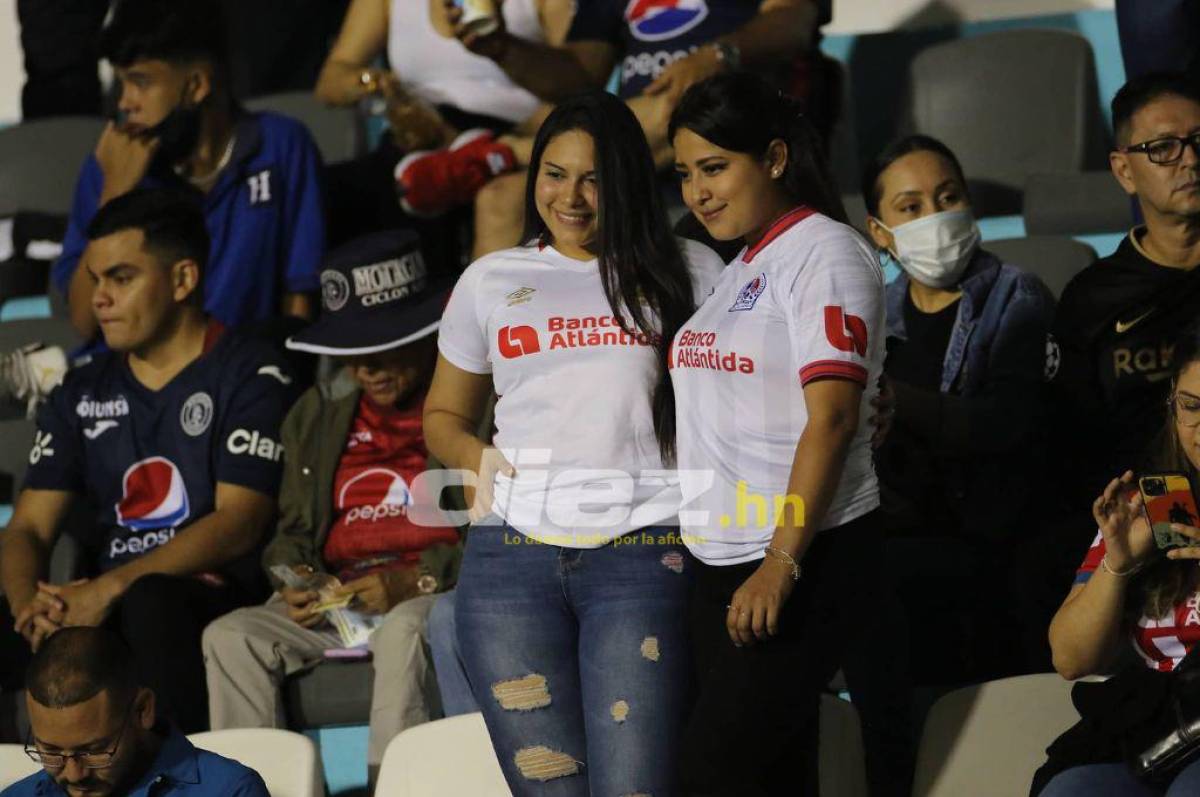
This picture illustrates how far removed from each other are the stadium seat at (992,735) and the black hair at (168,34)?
2.73 meters

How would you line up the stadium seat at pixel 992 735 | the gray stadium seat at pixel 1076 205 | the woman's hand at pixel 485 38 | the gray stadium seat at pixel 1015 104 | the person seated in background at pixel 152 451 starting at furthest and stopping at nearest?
the gray stadium seat at pixel 1015 104, the gray stadium seat at pixel 1076 205, the woman's hand at pixel 485 38, the person seated in background at pixel 152 451, the stadium seat at pixel 992 735

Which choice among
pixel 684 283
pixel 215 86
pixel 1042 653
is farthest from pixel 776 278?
pixel 215 86

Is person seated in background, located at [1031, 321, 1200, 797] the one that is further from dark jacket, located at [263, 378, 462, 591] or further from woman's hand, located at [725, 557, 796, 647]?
dark jacket, located at [263, 378, 462, 591]

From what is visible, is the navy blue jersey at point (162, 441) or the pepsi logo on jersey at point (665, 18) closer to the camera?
the navy blue jersey at point (162, 441)

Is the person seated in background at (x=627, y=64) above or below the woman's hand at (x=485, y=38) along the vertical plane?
below

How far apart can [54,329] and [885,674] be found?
2.61 metres

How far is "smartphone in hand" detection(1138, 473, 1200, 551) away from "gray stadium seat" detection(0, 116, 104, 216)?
12.3ft

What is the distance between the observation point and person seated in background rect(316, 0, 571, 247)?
15.4 ft

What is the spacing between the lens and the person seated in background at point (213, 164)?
15.0ft

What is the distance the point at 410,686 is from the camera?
3465mm

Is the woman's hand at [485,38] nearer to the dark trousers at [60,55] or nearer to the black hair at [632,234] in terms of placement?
the black hair at [632,234]

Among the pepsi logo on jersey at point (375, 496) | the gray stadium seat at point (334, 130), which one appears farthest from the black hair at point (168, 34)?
the pepsi logo on jersey at point (375, 496)

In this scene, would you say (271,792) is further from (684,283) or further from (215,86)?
(215,86)

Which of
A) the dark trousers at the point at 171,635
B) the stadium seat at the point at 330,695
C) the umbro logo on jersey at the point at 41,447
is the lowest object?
the stadium seat at the point at 330,695
